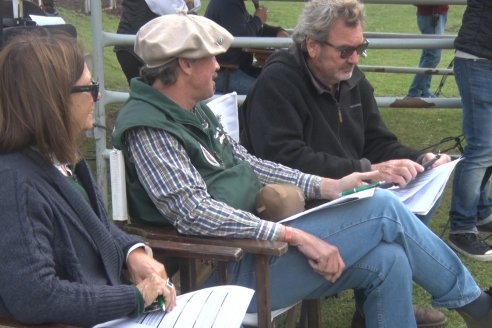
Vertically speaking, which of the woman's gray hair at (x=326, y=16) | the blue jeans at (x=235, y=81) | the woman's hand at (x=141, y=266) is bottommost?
the blue jeans at (x=235, y=81)

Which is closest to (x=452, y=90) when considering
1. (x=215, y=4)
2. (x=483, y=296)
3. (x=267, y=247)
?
(x=215, y=4)

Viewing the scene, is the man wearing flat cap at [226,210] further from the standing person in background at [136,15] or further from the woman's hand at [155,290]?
the standing person in background at [136,15]

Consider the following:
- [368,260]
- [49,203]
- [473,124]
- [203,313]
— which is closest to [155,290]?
[203,313]

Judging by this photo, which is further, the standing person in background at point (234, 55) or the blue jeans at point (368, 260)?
the standing person in background at point (234, 55)

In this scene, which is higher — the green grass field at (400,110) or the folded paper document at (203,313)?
the folded paper document at (203,313)

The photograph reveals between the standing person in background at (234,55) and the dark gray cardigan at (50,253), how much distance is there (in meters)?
3.14

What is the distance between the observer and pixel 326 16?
3.36 metres

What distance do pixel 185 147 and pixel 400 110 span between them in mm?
5872

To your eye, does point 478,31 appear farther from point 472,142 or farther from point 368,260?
point 368,260

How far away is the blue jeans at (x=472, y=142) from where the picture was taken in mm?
4242

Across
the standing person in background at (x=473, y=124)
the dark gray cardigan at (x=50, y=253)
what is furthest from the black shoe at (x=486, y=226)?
the dark gray cardigan at (x=50, y=253)

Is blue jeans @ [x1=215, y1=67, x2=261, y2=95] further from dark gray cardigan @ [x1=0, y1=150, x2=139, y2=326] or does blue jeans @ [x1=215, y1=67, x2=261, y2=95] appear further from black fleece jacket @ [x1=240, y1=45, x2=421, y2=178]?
dark gray cardigan @ [x1=0, y1=150, x2=139, y2=326]

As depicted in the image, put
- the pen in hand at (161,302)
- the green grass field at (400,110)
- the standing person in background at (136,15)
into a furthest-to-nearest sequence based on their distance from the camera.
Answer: the standing person in background at (136,15) < the green grass field at (400,110) < the pen in hand at (161,302)

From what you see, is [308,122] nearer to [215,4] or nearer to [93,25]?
[93,25]
